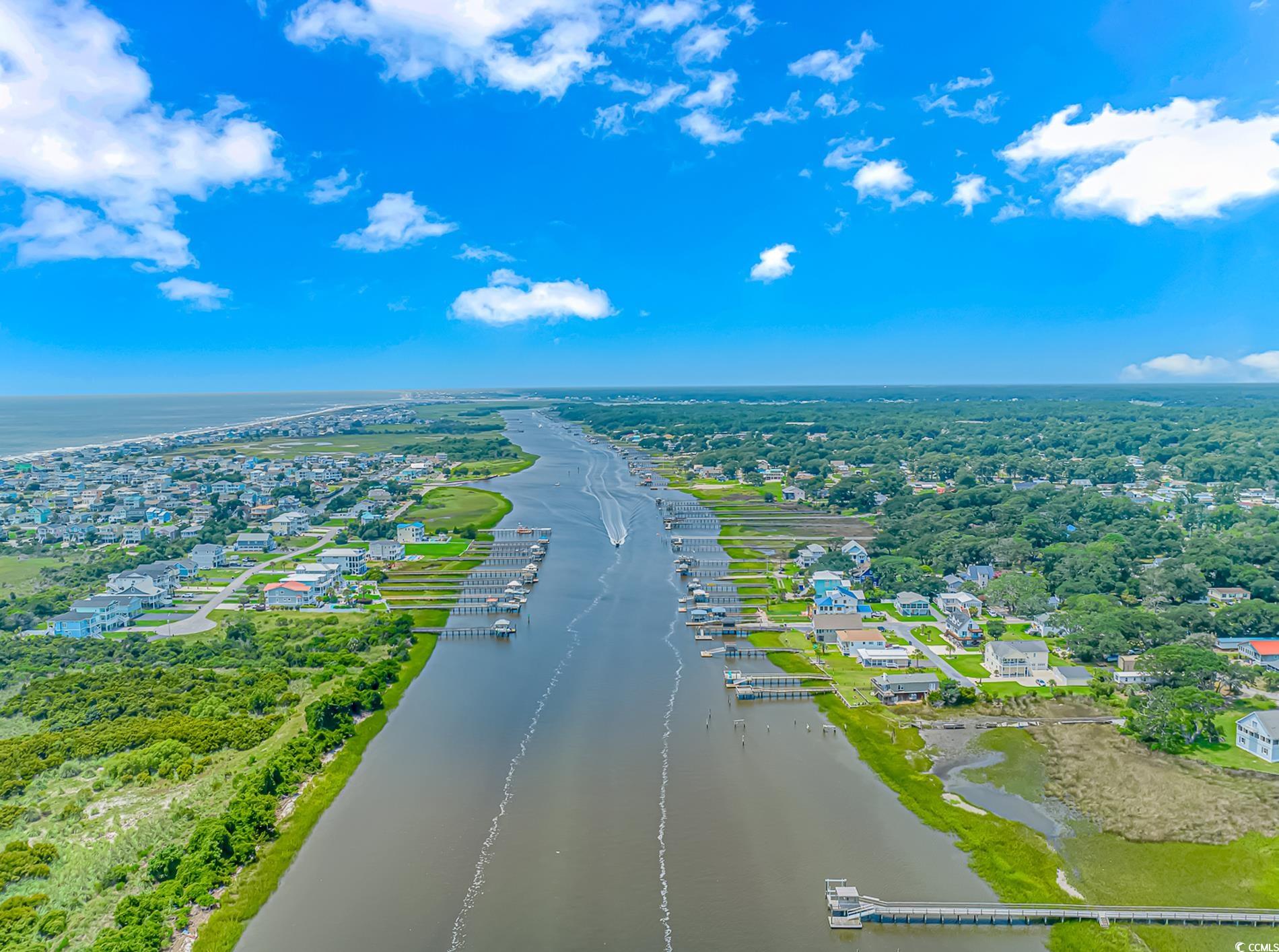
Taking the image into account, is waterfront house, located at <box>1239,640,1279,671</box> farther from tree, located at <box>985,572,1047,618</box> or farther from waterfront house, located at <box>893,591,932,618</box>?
waterfront house, located at <box>893,591,932,618</box>

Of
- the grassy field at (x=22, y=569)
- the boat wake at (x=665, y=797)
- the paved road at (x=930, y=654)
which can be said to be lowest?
the boat wake at (x=665, y=797)

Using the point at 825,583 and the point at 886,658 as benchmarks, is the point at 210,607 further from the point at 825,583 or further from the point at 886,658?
the point at 886,658

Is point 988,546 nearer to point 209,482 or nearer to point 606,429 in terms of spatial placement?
point 209,482

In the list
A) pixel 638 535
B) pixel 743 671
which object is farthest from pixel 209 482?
pixel 743 671

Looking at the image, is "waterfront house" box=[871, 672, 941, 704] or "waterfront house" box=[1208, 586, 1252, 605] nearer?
"waterfront house" box=[871, 672, 941, 704]

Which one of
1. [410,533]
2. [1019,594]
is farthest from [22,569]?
[1019,594]

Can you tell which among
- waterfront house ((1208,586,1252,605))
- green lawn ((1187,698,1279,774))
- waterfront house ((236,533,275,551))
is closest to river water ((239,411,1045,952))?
green lawn ((1187,698,1279,774))

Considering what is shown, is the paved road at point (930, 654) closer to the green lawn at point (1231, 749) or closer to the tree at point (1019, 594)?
the tree at point (1019, 594)

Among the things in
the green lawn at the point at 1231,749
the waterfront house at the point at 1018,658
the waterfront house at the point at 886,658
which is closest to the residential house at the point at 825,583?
the waterfront house at the point at 886,658

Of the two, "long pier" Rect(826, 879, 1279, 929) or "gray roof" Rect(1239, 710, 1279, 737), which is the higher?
"gray roof" Rect(1239, 710, 1279, 737)
